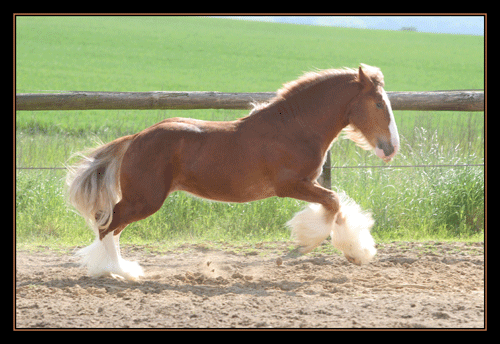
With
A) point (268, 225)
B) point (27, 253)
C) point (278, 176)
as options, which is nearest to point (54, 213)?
point (27, 253)

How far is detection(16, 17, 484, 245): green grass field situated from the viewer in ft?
21.0

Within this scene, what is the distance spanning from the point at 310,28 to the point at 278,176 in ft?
112

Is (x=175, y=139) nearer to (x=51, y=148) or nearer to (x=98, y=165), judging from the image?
(x=98, y=165)

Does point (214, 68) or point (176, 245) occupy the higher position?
point (214, 68)

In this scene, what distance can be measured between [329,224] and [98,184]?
7.01 feet

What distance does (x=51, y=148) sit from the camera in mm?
7480

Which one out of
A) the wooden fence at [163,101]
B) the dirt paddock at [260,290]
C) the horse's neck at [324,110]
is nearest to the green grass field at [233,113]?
the dirt paddock at [260,290]

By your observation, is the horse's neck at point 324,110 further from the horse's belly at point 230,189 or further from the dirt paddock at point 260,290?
the dirt paddock at point 260,290

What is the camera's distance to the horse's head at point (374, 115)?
429cm

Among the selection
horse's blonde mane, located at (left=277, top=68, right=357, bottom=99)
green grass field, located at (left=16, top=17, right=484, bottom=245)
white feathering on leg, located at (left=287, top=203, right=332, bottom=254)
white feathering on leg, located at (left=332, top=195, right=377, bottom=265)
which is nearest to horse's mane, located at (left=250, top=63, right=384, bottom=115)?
horse's blonde mane, located at (left=277, top=68, right=357, bottom=99)

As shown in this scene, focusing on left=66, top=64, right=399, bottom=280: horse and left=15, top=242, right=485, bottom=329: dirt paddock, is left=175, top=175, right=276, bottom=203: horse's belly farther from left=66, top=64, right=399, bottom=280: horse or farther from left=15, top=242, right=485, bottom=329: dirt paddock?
left=15, top=242, right=485, bottom=329: dirt paddock

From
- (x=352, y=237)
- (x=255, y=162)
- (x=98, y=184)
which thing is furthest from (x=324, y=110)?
(x=98, y=184)

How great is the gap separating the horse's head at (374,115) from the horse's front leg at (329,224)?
61 centimetres

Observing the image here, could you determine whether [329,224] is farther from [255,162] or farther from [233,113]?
[233,113]
